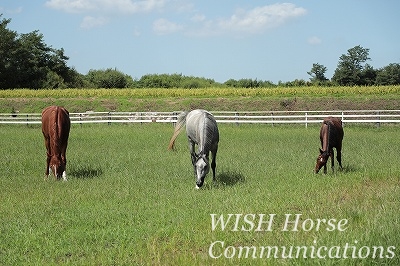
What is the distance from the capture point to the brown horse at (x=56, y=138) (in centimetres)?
1191

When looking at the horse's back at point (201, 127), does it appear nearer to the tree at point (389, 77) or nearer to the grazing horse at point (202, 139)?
the grazing horse at point (202, 139)

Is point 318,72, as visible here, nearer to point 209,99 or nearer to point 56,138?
point 209,99

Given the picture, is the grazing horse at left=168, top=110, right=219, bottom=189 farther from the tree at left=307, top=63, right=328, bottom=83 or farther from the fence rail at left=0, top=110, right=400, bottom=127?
the tree at left=307, top=63, right=328, bottom=83

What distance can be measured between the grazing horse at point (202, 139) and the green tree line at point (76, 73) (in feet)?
190

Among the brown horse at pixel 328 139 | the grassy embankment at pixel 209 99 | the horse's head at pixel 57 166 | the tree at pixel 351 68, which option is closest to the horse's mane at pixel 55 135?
the horse's head at pixel 57 166

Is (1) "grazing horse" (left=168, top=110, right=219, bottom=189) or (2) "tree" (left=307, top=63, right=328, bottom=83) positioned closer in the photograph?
(1) "grazing horse" (left=168, top=110, right=219, bottom=189)

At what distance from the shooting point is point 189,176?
1234 cm

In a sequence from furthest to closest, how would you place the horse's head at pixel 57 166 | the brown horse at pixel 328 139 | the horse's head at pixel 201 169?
the brown horse at pixel 328 139 → the horse's head at pixel 57 166 → the horse's head at pixel 201 169

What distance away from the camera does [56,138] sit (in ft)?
40.4

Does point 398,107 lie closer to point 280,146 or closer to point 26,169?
point 280,146

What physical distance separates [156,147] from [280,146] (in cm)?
524

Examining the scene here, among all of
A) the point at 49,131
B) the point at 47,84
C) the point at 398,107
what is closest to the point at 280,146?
the point at 49,131

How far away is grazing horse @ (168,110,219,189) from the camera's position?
1033cm

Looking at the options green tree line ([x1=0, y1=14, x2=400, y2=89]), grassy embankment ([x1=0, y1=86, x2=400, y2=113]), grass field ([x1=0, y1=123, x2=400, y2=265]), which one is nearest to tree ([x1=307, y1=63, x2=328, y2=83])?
Answer: green tree line ([x1=0, y1=14, x2=400, y2=89])
